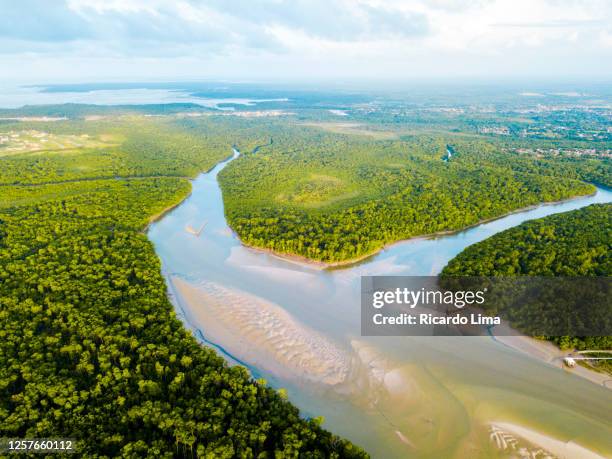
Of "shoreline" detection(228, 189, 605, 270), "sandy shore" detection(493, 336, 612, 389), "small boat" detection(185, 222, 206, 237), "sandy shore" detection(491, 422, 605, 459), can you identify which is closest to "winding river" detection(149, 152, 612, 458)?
"sandy shore" detection(491, 422, 605, 459)

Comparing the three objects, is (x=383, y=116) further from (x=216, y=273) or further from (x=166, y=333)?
(x=166, y=333)

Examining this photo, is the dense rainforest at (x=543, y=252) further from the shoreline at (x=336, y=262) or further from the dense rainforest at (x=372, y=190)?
the dense rainforest at (x=372, y=190)

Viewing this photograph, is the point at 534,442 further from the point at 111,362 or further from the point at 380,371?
the point at 111,362

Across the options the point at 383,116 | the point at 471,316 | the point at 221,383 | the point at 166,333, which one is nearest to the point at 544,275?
the point at 471,316

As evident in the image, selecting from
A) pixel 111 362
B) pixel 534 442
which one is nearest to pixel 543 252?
pixel 534 442

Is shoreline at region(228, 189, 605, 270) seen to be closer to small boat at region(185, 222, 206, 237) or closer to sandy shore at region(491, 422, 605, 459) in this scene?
small boat at region(185, 222, 206, 237)

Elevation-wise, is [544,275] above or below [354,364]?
above
